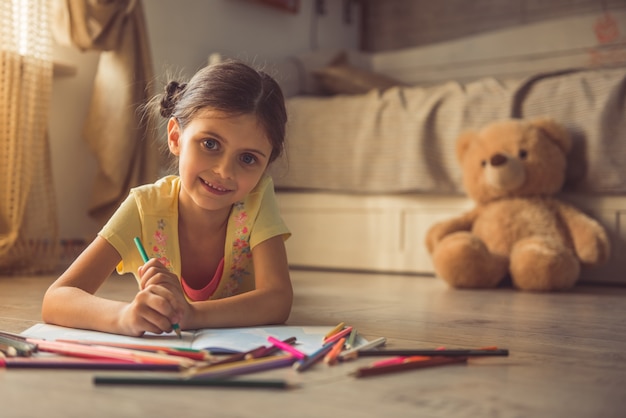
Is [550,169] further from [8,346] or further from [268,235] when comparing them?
[8,346]

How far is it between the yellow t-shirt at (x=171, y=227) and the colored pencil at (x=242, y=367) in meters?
0.40

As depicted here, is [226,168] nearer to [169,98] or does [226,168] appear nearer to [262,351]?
[169,98]

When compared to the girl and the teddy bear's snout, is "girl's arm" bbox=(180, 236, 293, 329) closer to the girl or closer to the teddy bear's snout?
the girl

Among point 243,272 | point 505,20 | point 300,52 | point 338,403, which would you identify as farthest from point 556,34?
point 338,403

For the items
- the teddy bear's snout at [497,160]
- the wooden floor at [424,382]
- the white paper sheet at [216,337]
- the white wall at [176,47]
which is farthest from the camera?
the white wall at [176,47]

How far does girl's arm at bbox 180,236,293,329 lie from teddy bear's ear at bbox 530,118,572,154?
1134 millimetres

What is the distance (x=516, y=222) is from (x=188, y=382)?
153 cm

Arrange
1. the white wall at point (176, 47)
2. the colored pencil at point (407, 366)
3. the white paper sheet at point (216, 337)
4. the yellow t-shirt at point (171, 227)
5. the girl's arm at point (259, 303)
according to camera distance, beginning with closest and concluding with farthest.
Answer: the colored pencil at point (407, 366) < the white paper sheet at point (216, 337) < the girl's arm at point (259, 303) < the yellow t-shirt at point (171, 227) < the white wall at point (176, 47)

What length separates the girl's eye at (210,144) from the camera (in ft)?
3.64

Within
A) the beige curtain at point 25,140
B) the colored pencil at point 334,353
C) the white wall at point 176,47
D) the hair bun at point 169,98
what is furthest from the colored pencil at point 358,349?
the beige curtain at point 25,140

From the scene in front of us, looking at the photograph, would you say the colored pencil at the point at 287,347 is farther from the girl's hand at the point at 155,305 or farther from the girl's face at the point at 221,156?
the girl's face at the point at 221,156

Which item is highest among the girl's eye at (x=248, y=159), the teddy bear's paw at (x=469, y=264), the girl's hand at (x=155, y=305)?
the girl's eye at (x=248, y=159)

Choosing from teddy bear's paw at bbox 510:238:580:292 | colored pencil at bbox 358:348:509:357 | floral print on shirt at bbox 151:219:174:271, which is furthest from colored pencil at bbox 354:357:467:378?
teddy bear's paw at bbox 510:238:580:292

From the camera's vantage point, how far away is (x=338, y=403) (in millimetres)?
681
